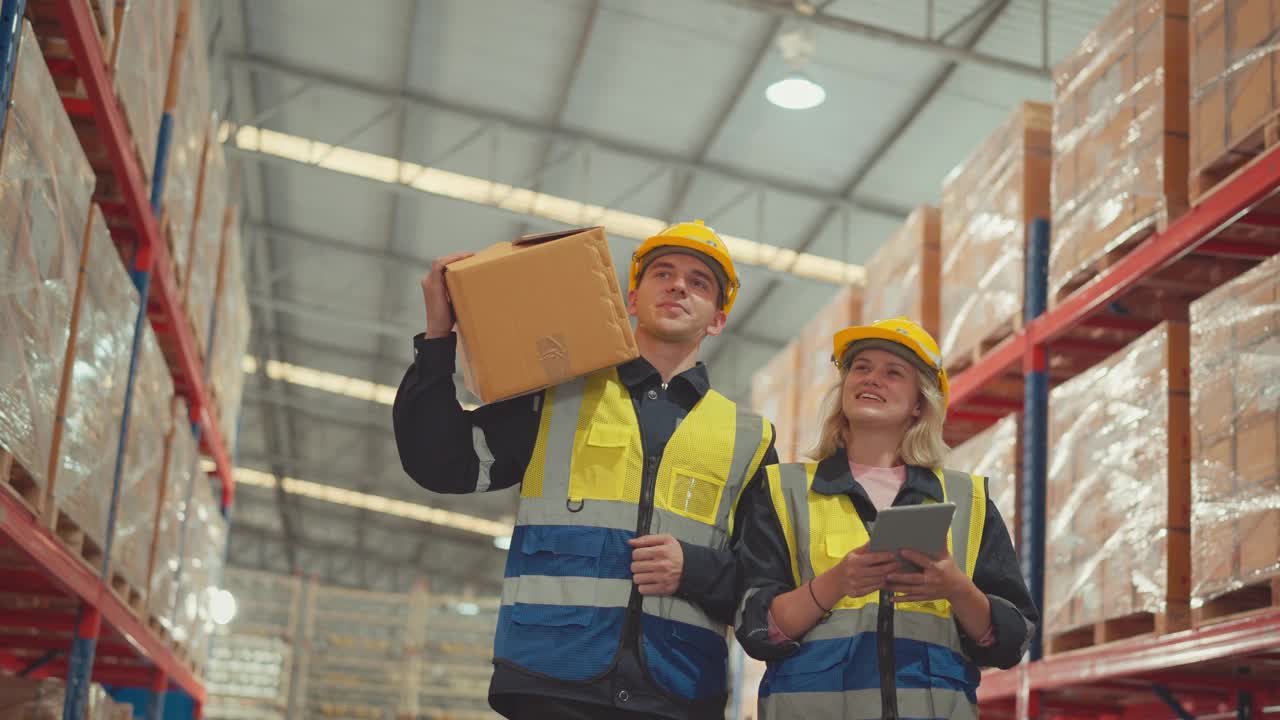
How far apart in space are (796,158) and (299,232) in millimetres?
6767

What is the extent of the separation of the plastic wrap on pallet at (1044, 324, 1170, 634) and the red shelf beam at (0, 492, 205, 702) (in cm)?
400

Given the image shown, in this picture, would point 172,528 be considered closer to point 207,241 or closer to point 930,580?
point 207,241

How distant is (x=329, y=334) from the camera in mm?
20234

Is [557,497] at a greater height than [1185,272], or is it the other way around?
[1185,272]

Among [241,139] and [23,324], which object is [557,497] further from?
[241,139]

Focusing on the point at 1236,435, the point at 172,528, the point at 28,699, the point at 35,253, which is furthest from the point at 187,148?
the point at 1236,435

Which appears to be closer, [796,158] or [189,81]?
[189,81]

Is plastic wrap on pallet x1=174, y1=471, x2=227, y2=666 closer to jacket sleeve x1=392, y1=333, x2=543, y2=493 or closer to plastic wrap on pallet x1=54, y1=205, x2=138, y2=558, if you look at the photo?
plastic wrap on pallet x1=54, y1=205, x2=138, y2=558

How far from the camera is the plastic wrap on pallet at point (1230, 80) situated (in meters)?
4.70

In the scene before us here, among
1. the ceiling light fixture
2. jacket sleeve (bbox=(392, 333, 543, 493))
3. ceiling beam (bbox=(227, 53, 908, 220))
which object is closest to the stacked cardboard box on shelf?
jacket sleeve (bbox=(392, 333, 543, 493))

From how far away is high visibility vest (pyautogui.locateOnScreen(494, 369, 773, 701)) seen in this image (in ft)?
9.68

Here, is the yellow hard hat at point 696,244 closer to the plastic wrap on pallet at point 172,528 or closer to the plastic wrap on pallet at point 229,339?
the plastic wrap on pallet at point 172,528

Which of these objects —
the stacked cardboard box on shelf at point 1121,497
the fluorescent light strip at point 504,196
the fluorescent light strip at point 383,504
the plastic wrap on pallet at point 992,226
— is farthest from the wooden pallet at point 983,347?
the fluorescent light strip at point 383,504

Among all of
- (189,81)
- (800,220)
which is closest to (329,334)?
(800,220)
